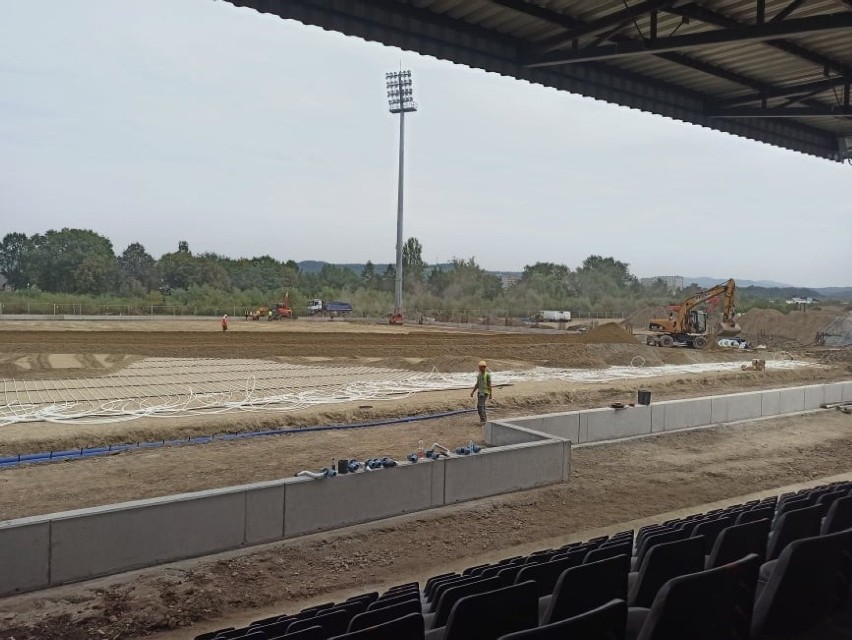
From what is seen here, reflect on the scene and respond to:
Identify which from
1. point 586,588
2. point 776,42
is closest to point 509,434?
point 776,42

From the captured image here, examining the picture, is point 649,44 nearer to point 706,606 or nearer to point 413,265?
point 706,606

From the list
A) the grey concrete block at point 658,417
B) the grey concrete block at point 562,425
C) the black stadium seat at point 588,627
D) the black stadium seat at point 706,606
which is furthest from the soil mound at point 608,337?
the black stadium seat at point 588,627

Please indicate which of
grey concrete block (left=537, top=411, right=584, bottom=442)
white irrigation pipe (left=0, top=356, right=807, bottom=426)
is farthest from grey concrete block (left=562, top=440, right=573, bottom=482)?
white irrigation pipe (left=0, top=356, right=807, bottom=426)

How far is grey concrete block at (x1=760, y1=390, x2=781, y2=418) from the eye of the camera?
22125 mm

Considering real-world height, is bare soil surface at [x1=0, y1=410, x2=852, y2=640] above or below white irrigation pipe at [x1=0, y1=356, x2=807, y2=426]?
below

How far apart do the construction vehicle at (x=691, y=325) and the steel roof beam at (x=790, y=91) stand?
93.0 ft

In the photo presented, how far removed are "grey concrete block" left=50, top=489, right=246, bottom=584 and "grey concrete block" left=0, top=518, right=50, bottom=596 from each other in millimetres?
99

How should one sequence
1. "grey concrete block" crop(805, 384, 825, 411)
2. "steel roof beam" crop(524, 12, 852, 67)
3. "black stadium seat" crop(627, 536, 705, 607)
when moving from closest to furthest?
1. "black stadium seat" crop(627, 536, 705, 607)
2. "steel roof beam" crop(524, 12, 852, 67)
3. "grey concrete block" crop(805, 384, 825, 411)

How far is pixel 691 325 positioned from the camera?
4266 cm

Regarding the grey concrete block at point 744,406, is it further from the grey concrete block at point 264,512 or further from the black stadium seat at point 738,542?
the black stadium seat at point 738,542

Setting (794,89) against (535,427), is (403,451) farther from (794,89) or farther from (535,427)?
(794,89)

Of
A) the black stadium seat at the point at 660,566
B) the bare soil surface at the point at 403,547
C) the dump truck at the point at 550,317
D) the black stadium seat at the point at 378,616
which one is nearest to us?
the black stadium seat at the point at 378,616

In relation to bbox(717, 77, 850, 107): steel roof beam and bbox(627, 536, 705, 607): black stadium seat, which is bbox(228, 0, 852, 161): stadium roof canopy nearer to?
bbox(717, 77, 850, 107): steel roof beam

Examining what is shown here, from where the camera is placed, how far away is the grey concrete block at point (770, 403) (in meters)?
22.1
